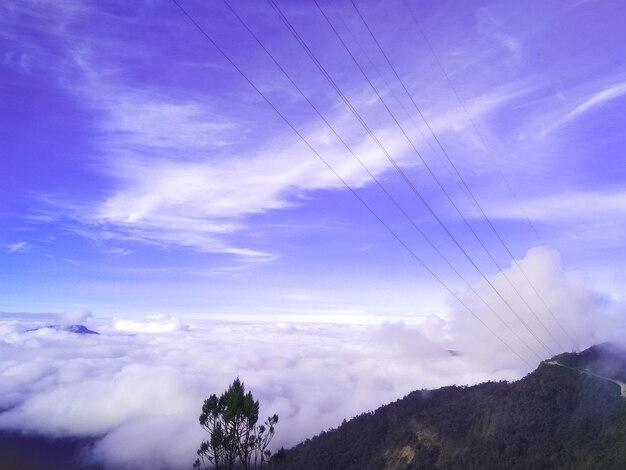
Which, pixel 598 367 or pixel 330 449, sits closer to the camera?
pixel 598 367

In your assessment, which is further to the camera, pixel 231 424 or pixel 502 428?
pixel 502 428

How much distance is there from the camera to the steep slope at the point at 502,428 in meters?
103

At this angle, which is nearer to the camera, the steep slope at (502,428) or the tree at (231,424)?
the tree at (231,424)

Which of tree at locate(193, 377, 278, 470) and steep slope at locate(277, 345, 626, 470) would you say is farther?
steep slope at locate(277, 345, 626, 470)

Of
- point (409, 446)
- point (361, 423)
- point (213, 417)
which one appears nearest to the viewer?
point (213, 417)

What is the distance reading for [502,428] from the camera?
132250 millimetres

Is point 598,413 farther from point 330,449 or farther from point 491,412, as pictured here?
point 330,449

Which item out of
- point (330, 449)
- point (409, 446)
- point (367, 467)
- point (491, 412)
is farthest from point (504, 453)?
point (330, 449)

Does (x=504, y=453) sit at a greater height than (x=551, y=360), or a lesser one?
lesser

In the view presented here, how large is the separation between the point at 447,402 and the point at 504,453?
55643mm

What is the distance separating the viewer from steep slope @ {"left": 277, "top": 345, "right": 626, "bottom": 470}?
103 m

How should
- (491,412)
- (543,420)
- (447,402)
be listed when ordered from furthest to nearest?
1. (447,402)
2. (491,412)
3. (543,420)

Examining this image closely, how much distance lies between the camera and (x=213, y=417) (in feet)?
106

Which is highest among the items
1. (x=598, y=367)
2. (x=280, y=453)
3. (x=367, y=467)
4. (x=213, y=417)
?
(x=598, y=367)
